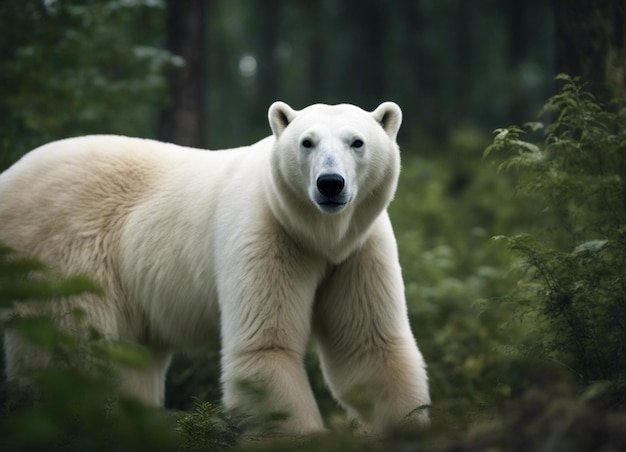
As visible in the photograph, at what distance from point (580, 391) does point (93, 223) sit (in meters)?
3.75

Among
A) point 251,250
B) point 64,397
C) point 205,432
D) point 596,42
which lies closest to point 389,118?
point 251,250

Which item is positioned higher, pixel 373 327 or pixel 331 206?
pixel 331 206

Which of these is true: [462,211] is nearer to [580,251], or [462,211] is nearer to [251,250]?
[580,251]

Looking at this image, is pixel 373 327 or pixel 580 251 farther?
pixel 373 327

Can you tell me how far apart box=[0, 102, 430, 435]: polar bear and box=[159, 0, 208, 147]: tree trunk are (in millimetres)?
3685

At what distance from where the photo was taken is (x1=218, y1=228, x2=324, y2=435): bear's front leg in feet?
14.2

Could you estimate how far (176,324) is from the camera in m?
5.41

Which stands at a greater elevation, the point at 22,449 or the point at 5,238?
the point at 5,238

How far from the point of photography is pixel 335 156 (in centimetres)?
432

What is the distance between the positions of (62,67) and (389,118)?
544cm

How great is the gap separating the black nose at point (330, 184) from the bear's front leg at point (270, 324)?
619mm

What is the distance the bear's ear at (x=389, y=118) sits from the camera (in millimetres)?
4875

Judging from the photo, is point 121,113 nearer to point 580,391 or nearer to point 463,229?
point 463,229

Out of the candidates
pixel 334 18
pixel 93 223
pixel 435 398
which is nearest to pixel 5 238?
pixel 93 223
